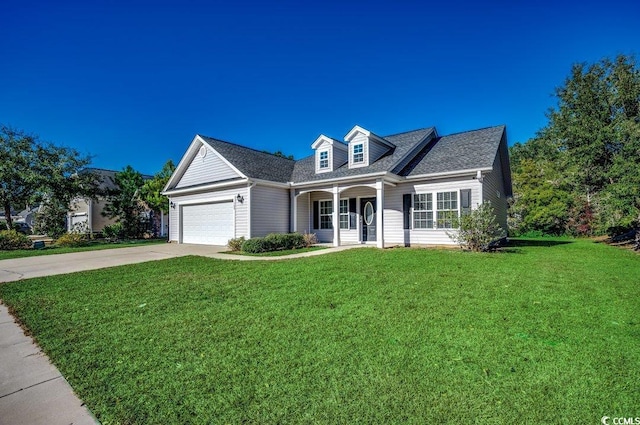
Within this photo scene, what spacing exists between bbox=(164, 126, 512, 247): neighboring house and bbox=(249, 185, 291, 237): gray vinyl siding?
0.05 metres

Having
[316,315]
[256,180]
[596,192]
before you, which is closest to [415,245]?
[256,180]

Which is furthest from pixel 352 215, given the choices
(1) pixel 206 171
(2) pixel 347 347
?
(2) pixel 347 347

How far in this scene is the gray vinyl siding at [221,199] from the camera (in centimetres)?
1406

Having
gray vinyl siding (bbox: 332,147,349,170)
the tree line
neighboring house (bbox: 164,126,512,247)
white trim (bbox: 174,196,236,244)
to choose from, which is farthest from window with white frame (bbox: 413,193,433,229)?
the tree line

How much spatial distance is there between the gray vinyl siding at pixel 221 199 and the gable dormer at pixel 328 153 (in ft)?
13.3

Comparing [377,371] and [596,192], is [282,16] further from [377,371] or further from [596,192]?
[596,192]

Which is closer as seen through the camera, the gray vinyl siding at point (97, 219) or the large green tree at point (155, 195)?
the large green tree at point (155, 195)

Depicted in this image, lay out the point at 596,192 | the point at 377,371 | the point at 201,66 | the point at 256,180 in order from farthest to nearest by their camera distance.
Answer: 1. the point at 596,192
2. the point at 201,66
3. the point at 256,180
4. the point at 377,371

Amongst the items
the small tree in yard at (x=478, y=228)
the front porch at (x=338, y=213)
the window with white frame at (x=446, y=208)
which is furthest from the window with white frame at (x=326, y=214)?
the small tree in yard at (x=478, y=228)

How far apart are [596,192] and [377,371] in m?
22.2

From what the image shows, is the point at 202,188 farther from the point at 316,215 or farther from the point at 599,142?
the point at 599,142

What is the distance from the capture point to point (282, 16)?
1227 cm

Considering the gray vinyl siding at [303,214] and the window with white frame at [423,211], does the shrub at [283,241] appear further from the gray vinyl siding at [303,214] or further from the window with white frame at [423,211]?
the window with white frame at [423,211]

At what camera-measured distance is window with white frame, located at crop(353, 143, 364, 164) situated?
47.5 ft
